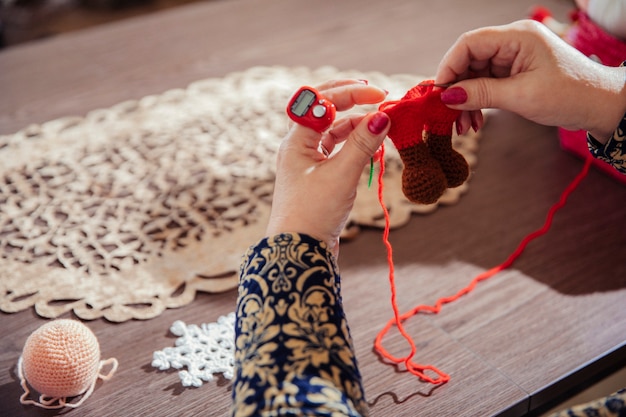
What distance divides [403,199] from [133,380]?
1.70 feet

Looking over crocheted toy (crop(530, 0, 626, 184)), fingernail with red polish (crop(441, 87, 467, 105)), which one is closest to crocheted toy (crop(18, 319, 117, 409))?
fingernail with red polish (crop(441, 87, 467, 105))

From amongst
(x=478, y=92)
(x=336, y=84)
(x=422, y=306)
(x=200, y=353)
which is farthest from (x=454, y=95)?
(x=200, y=353)

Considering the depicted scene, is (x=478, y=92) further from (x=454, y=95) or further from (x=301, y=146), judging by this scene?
(x=301, y=146)

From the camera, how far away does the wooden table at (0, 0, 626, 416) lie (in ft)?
2.48

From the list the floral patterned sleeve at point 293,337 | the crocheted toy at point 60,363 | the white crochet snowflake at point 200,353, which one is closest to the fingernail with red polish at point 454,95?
the floral patterned sleeve at point 293,337

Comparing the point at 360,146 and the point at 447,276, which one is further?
the point at 447,276

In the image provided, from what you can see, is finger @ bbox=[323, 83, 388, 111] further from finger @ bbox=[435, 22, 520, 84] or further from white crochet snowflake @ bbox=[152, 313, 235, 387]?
white crochet snowflake @ bbox=[152, 313, 235, 387]

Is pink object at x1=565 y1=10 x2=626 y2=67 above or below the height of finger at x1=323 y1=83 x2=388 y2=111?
below

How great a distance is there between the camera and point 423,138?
30.3 inches

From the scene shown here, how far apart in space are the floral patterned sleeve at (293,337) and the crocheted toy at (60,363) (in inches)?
9.4

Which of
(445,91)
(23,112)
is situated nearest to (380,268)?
(445,91)

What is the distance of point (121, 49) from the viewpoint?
1.59 metres

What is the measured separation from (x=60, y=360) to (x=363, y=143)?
417mm

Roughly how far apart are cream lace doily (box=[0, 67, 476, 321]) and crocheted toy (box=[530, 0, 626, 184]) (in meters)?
0.19
